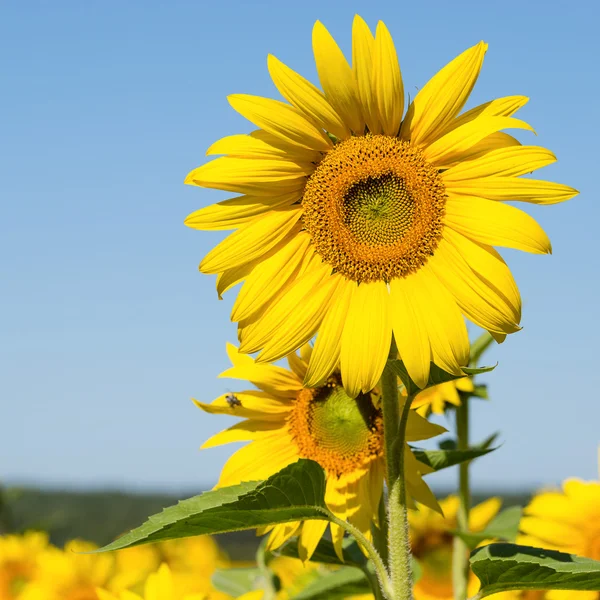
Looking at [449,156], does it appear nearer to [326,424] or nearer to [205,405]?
[326,424]

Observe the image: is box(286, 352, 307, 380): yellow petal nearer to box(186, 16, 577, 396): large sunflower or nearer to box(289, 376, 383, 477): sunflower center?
box(289, 376, 383, 477): sunflower center

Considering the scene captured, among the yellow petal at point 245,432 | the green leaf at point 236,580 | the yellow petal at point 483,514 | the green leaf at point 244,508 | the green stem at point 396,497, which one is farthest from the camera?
the yellow petal at point 483,514

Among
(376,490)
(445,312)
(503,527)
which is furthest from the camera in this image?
(503,527)

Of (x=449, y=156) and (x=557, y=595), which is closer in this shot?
(x=449, y=156)

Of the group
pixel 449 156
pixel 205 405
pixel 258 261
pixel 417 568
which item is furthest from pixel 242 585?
pixel 449 156

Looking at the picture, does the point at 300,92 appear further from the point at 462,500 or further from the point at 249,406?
the point at 462,500

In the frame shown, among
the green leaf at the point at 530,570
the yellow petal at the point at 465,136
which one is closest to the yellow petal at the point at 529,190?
the yellow petal at the point at 465,136

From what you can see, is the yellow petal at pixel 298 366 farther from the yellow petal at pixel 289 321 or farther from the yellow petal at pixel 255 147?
the yellow petal at pixel 255 147
